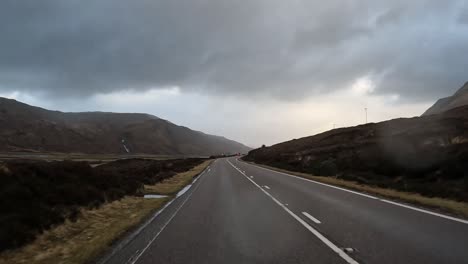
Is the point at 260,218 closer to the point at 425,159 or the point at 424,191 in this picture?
the point at 424,191

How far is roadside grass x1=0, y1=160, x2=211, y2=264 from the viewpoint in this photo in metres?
7.96

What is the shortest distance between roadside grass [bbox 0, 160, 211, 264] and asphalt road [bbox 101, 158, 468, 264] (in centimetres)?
50

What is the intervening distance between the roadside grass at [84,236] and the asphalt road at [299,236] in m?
0.50

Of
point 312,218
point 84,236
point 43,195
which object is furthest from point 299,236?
point 43,195

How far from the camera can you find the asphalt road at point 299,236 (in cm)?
713

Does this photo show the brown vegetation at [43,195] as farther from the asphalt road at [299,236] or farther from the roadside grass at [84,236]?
the asphalt road at [299,236]

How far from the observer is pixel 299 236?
902 cm

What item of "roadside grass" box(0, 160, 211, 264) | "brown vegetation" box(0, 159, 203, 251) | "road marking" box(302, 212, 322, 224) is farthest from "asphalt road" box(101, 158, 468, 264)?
"brown vegetation" box(0, 159, 203, 251)

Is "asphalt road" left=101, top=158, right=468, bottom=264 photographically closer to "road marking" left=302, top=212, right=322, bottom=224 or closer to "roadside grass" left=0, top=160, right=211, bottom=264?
"road marking" left=302, top=212, right=322, bottom=224

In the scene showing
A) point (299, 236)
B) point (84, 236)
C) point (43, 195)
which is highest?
point (43, 195)

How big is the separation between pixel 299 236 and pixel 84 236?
520 cm

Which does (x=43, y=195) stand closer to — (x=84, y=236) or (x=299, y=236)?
(x=84, y=236)

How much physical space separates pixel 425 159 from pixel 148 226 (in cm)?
2016

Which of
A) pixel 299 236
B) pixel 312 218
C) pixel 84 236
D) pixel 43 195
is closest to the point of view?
pixel 299 236
